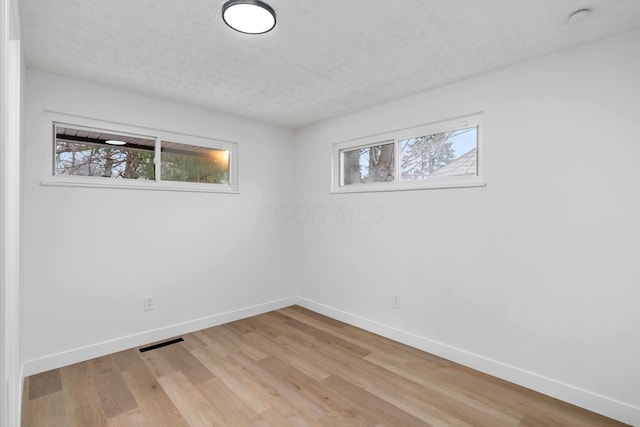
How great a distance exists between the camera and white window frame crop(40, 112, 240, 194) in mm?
2676

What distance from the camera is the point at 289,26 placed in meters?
1.99

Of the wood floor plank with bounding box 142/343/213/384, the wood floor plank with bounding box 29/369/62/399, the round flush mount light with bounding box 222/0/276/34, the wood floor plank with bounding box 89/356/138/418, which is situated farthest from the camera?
the wood floor plank with bounding box 142/343/213/384

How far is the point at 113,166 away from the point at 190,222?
34.6 inches

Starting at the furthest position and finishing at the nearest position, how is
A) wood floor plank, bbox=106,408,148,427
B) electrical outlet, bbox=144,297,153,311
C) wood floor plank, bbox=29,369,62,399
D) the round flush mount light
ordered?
electrical outlet, bbox=144,297,153,311 < wood floor plank, bbox=29,369,62,399 < wood floor plank, bbox=106,408,148,427 < the round flush mount light

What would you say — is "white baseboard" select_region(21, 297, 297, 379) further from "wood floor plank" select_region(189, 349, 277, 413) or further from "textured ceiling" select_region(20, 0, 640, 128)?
"textured ceiling" select_region(20, 0, 640, 128)

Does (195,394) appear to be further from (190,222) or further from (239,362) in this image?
(190,222)

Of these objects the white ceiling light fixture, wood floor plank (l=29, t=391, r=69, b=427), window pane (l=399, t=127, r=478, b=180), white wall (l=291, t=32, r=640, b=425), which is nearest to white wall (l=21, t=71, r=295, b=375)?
wood floor plank (l=29, t=391, r=69, b=427)

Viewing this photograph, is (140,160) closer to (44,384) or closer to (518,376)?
(44,384)

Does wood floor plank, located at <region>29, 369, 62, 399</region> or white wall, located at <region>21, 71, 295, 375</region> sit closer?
wood floor plank, located at <region>29, 369, 62, 399</region>

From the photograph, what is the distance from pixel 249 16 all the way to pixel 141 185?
80.4 inches

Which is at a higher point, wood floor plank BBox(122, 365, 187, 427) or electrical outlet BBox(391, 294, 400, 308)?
electrical outlet BBox(391, 294, 400, 308)

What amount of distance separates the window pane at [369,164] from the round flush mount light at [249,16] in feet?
6.22

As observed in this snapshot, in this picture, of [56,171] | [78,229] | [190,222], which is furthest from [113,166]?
[190,222]

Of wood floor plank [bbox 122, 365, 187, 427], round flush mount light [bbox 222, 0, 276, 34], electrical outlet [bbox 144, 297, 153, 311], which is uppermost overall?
round flush mount light [bbox 222, 0, 276, 34]
